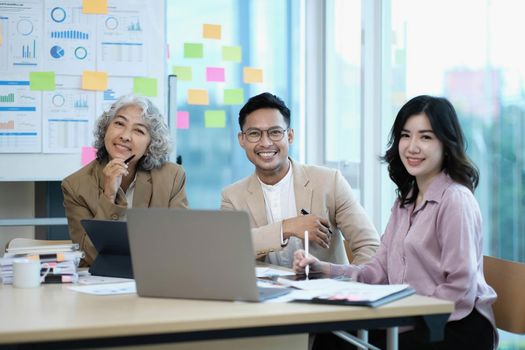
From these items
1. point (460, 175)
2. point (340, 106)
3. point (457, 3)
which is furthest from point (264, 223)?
point (340, 106)

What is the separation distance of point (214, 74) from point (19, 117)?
1.19m

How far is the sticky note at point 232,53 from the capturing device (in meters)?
4.58

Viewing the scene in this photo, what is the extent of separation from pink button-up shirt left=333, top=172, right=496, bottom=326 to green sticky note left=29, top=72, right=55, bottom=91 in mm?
2225

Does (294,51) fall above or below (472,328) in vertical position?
above

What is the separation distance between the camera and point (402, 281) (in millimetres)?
2283

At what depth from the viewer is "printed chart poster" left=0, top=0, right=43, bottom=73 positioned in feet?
12.8

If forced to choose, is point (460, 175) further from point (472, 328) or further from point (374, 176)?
point (374, 176)

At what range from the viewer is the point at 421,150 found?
232 centimetres

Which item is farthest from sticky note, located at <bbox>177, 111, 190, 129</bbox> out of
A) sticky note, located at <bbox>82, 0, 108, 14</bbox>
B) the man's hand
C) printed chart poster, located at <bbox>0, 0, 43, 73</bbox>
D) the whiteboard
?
the man's hand

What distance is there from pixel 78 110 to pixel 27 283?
6.55 feet

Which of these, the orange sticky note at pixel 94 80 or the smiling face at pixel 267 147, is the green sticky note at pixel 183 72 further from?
the smiling face at pixel 267 147

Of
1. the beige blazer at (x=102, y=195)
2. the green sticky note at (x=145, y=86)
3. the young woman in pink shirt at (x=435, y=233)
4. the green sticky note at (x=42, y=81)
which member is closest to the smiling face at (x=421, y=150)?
the young woman in pink shirt at (x=435, y=233)


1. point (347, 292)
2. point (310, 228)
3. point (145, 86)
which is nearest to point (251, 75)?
point (145, 86)

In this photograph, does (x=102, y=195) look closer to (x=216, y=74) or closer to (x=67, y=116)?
(x=67, y=116)
